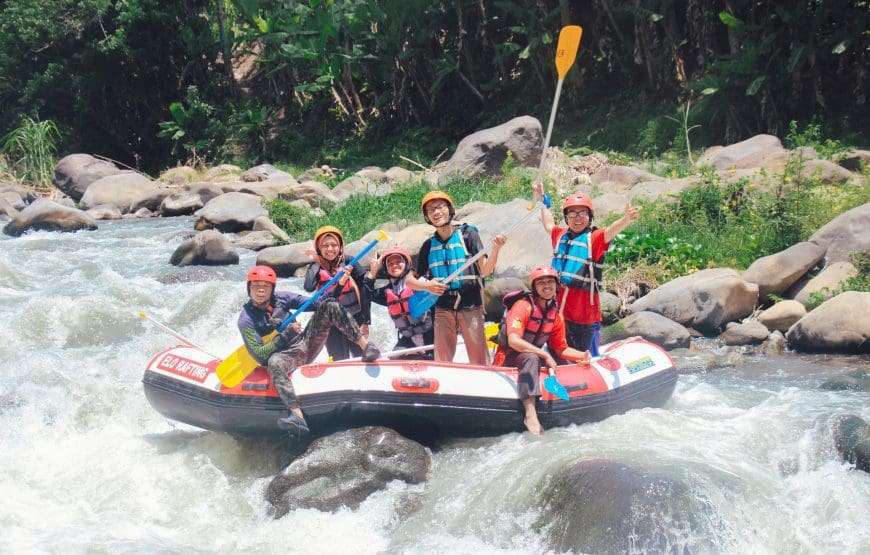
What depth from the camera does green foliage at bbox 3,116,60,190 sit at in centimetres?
1948

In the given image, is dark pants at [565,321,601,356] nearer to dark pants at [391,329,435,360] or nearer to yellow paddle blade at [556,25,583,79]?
dark pants at [391,329,435,360]

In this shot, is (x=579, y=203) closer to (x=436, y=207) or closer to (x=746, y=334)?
(x=436, y=207)

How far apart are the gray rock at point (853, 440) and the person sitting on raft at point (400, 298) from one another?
255 centimetres

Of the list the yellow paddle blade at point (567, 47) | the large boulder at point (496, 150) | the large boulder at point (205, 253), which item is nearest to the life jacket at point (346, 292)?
the yellow paddle blade at point (567, 47)

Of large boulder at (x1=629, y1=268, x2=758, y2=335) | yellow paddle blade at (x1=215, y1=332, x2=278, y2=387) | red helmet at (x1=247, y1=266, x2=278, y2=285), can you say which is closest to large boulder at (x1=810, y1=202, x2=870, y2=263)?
large boulder at (x1=629, y1=268, x2=758, y2=335)

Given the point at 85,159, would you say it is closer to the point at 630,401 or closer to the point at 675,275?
the point at 675,275

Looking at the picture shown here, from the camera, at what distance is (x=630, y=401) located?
6082 millimetres

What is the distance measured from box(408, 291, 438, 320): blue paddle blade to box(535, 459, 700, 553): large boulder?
151 cm

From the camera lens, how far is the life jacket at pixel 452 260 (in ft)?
19.4

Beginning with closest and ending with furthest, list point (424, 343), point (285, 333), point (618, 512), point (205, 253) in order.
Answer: point (618, 512) < point (285, 333) < point (424, 343) < point (205, 253)

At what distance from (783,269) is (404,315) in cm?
414

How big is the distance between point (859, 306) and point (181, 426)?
543 centimetres

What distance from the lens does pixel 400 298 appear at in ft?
20.2

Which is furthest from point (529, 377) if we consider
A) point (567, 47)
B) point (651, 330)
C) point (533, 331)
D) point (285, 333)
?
point (651, 330)
